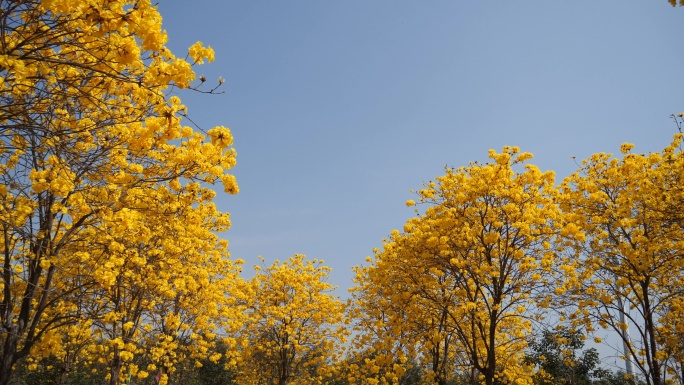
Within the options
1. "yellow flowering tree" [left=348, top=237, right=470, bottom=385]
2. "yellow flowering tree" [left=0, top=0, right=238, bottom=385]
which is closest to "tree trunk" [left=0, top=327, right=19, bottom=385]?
"yellow flowering tree" [left=0, top=0, right=238, bottom=385]

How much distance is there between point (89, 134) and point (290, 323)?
1288 centimetres

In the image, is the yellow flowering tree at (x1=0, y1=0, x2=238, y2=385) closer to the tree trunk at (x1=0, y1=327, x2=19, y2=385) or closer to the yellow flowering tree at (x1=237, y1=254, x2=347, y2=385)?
the tree trunk at (x1=0, y1=327, x2=19, y2=385)

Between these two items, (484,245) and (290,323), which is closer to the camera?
(484,245)

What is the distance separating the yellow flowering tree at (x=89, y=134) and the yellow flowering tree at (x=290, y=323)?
939cm

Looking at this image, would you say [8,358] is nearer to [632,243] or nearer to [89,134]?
[89,134]

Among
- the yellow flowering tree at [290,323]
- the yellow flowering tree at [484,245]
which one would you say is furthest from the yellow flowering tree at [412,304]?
the yellow flowering tree at [290,323]

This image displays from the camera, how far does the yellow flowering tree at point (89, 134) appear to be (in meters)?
3.54

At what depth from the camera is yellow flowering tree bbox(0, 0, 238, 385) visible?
3.54 m

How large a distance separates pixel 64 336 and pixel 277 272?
23.4 feet

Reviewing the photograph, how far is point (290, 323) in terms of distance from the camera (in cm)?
1627

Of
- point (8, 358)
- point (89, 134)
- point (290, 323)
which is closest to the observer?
point (89, 134)

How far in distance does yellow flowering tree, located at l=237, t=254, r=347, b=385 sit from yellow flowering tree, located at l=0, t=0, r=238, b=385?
9389 mm

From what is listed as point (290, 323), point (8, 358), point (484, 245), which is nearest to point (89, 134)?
point (8, 358)

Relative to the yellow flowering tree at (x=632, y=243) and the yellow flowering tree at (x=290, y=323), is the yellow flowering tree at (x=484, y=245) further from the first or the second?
the yellow flowering tree at (x=290, y=323)
